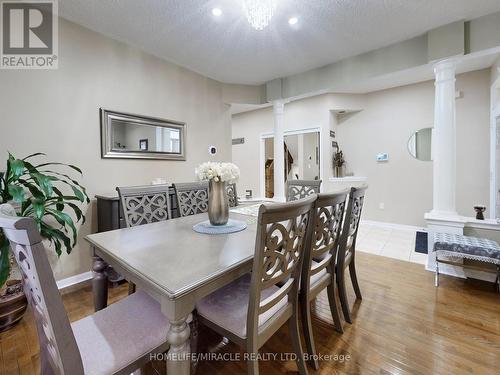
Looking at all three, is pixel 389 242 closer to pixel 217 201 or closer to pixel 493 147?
pixel 493 147

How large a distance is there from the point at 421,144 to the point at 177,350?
16.7 feet

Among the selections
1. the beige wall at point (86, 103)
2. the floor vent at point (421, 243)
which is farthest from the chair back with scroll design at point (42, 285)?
the floor vent at point (421, 243)

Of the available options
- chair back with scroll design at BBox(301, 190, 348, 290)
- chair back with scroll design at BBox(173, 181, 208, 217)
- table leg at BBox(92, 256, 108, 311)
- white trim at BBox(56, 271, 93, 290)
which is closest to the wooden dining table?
table leg at BBox(92, 256, 108, 311)

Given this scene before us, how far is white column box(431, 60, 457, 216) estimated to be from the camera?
8.57ft

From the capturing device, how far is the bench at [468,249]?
210cm

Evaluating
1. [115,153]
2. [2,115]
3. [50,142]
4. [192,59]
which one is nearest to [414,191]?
[192,59]

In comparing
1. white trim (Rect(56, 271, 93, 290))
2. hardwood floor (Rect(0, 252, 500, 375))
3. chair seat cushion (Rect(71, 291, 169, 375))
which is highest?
chair seat cushion (Rect(71, 291, 169, 375))

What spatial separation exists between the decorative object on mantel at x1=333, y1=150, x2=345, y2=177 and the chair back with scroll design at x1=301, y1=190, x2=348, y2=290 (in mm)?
3711

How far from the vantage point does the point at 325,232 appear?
57.1 inches

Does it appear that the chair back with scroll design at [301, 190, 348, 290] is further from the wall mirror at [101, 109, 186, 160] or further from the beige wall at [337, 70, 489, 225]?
the beige wall at [337, 70, 489, 225]

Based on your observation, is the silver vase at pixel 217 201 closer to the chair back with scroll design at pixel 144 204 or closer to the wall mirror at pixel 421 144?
the chair back with scroll design at pixel 144 204

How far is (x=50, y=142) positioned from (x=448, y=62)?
4.25 m

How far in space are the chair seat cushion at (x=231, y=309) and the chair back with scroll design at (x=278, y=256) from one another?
50 mm

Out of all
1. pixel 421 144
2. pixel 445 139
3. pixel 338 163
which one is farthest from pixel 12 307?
pixel 421 144
